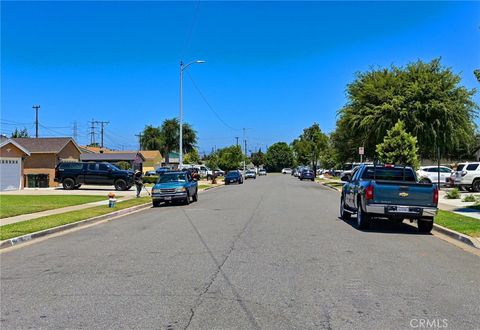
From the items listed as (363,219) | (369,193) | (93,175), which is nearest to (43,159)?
(93,175)

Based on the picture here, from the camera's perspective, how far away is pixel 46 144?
45.8m

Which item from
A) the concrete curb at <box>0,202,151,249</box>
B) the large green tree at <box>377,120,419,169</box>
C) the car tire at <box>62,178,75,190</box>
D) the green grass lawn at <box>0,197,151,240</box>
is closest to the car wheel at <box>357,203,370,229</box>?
the concrete curb at <box>0,202,151,249</box>

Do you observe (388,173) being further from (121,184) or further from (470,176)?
(121,184)

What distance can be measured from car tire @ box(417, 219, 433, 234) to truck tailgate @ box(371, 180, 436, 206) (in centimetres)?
77

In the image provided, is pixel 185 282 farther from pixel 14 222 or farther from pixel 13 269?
pixel 14 222

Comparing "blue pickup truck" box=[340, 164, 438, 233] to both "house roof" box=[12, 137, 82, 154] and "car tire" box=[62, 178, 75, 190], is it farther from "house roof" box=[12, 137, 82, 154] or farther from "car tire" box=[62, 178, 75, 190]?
"house roof" box=[12, 137, 82, 154]

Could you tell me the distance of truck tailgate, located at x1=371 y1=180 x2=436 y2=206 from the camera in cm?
1386

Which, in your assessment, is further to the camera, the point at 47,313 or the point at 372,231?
the point at 372,231

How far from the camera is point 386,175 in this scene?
16.3 m

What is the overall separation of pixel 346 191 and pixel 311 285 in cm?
984

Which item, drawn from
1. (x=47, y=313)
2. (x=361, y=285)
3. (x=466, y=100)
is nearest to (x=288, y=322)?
(x=361, y=285)

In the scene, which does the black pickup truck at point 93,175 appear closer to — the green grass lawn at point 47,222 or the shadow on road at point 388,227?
the green grass lawn at point 47,222

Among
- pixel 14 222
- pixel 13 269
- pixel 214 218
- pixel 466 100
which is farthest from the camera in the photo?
pixel 466 100

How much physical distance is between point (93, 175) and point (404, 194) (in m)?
29.1
